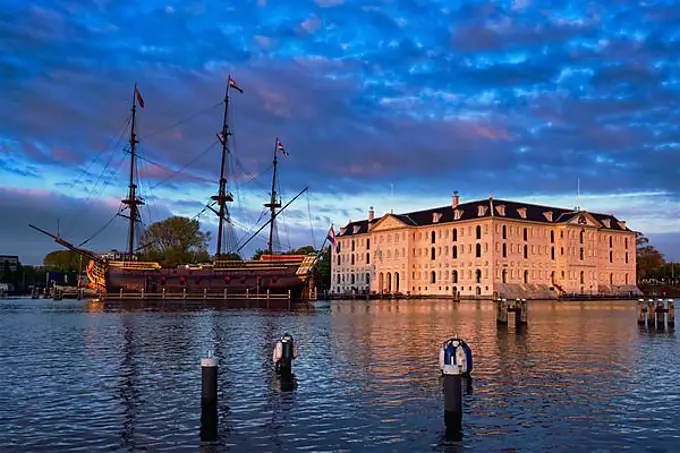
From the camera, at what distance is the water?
13328mm

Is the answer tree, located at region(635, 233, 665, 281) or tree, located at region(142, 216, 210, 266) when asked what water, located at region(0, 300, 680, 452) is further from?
tree, located at region(635, 233, 665, 281)

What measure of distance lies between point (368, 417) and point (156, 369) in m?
10.2

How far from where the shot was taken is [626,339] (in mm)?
35438

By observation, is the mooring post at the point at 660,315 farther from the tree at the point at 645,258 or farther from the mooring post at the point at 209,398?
the tree at the point at 645,258

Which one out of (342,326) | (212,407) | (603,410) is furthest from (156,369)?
(342,326)

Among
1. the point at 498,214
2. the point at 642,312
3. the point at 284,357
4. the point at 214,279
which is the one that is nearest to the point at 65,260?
the point at 214,279

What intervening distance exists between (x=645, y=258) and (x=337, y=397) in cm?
17905

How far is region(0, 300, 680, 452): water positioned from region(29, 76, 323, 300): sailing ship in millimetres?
64008

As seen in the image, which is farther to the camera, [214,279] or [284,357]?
[214,279]

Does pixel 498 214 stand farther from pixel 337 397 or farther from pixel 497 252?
pixel 337 397

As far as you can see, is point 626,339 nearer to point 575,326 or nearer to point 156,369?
point 575,326

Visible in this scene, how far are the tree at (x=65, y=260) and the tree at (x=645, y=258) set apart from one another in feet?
519

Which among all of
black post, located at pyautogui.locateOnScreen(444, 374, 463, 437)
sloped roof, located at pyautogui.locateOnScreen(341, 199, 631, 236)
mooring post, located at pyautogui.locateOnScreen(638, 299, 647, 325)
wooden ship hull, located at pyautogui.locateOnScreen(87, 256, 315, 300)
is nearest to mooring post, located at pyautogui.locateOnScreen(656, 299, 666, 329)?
mooring post, located at pyautogui.locateOnScreen(638, 299, 647, 325)

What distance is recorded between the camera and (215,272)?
100188 millimetres
